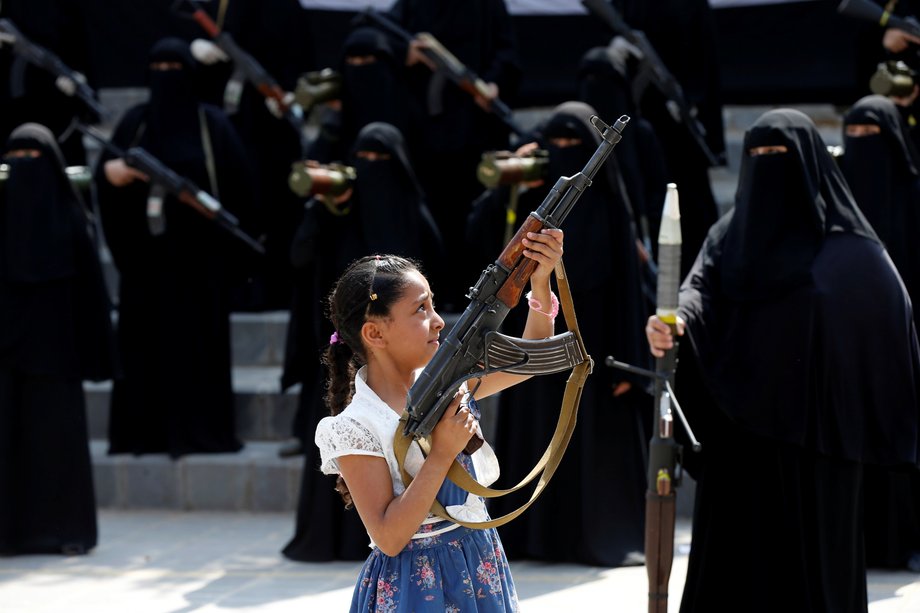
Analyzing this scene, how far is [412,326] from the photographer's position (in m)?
3.54

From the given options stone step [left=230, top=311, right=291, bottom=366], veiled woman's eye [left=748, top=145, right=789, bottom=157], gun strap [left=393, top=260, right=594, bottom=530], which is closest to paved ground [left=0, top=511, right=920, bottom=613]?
stone step [left=230, top=311, right=291, bottom=366]

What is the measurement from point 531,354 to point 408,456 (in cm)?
40

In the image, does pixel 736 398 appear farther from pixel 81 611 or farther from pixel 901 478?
pixel 81 611

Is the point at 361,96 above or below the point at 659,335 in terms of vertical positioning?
above

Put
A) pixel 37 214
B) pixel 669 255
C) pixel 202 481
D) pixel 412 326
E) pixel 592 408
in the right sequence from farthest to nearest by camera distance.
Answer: pixel 202 481, pixel 37 214, pixel 592 408, pixel 669 255, pixel 412 326

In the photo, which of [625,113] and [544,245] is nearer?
[544,245]

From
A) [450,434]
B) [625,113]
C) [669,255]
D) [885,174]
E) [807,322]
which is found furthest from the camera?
[625,113]

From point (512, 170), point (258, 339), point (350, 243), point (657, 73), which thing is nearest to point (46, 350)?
point (350, 243)

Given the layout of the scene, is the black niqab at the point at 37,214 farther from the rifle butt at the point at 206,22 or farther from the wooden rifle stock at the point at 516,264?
the wooden rifle stock at the point at 516,264

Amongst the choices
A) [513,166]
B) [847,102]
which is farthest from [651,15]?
[513,166]

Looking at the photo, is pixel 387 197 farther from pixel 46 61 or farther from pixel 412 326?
pixel 412 326

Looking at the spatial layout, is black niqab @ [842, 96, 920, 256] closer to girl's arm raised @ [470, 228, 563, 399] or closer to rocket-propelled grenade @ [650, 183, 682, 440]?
rocket-propelled grenade @ [650, 183, 682, 440]

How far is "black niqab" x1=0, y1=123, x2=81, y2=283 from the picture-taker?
24.4 ft

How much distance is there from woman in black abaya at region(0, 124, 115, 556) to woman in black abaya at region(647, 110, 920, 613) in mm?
3698
